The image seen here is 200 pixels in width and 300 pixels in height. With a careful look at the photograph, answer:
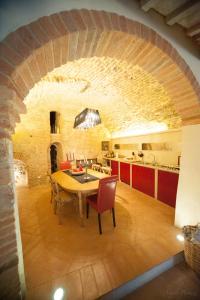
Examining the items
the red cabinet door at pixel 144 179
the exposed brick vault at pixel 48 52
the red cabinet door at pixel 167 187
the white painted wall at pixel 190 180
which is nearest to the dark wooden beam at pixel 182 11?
the exposed brick vault at pixel 48 52

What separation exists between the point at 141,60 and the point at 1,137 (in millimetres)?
1718

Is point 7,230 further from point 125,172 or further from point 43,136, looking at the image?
point 43,136

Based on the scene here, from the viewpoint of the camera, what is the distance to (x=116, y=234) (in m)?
2.32

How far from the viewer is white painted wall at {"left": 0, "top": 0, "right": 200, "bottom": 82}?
106cm

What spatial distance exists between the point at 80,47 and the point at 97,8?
34 centimetres

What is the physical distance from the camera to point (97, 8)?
1.29m

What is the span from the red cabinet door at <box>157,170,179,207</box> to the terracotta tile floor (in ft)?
0.65

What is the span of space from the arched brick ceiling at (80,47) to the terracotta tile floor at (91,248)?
1902mm

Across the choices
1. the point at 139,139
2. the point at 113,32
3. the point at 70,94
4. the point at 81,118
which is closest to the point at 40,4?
the point at 113,32

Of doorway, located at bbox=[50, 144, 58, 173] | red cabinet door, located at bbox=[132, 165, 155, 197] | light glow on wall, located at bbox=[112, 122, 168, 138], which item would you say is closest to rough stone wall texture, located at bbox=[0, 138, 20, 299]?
red cabinet door, located at bbox=[132, 165, 155, 197]

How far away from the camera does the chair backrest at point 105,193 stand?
7.56 ft

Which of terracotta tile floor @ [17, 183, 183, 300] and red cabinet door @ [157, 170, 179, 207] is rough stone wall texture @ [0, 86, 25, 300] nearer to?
terracotta tile floor @ [17, 183, 183, 300]

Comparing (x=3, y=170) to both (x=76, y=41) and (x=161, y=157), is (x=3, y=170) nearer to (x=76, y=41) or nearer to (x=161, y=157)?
(x=76, y=41)

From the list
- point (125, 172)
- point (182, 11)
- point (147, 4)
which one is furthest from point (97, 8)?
point (125, 172)
